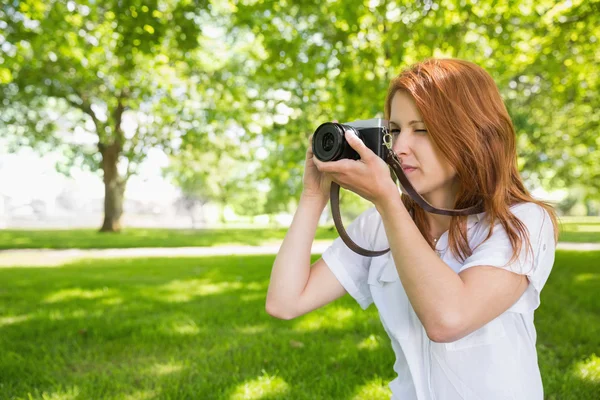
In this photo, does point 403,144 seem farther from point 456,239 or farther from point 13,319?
point 13,319

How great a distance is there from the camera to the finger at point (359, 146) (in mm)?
1312

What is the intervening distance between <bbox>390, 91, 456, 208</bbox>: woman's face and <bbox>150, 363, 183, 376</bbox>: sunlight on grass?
92.4 inches

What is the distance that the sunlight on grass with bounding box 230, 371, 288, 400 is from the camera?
2872 millimetres

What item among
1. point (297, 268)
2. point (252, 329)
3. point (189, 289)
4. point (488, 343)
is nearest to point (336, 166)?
point (297, 268)

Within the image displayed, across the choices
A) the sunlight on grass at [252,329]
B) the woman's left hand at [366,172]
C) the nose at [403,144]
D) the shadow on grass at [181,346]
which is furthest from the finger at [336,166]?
the sunlight on grass at [252,329]

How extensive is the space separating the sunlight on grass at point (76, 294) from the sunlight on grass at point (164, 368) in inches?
115

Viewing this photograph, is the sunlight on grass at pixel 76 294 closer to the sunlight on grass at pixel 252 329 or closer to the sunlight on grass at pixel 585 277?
the sunlight on grass at pixel 252 329

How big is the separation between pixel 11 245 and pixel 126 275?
363 inches

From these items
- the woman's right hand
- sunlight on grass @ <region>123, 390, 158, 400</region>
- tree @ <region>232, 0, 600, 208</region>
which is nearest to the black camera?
the woman's right hand

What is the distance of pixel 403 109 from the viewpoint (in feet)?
5.04

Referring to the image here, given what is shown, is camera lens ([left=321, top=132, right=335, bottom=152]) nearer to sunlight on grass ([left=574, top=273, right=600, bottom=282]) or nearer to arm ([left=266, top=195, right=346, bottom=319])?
arm ([left=266, top=195, right=346, bottom=319])

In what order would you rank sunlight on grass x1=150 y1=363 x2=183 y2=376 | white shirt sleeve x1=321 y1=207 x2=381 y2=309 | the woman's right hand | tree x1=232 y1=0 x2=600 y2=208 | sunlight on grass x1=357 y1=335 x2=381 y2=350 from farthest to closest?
1. tree x1=232 y1=0 x2=600 y2=208
2. sunlight on grass x1=357 y1=335 x2=381 y2=350
3. sunlight on grass x1=150 y1=363 x2=183 y2=376
4. white shirt sleeve x1=321 y1=207 x2=381 y2=309
5. the woman's right hand

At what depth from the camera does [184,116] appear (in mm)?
18734

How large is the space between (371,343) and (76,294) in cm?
390
